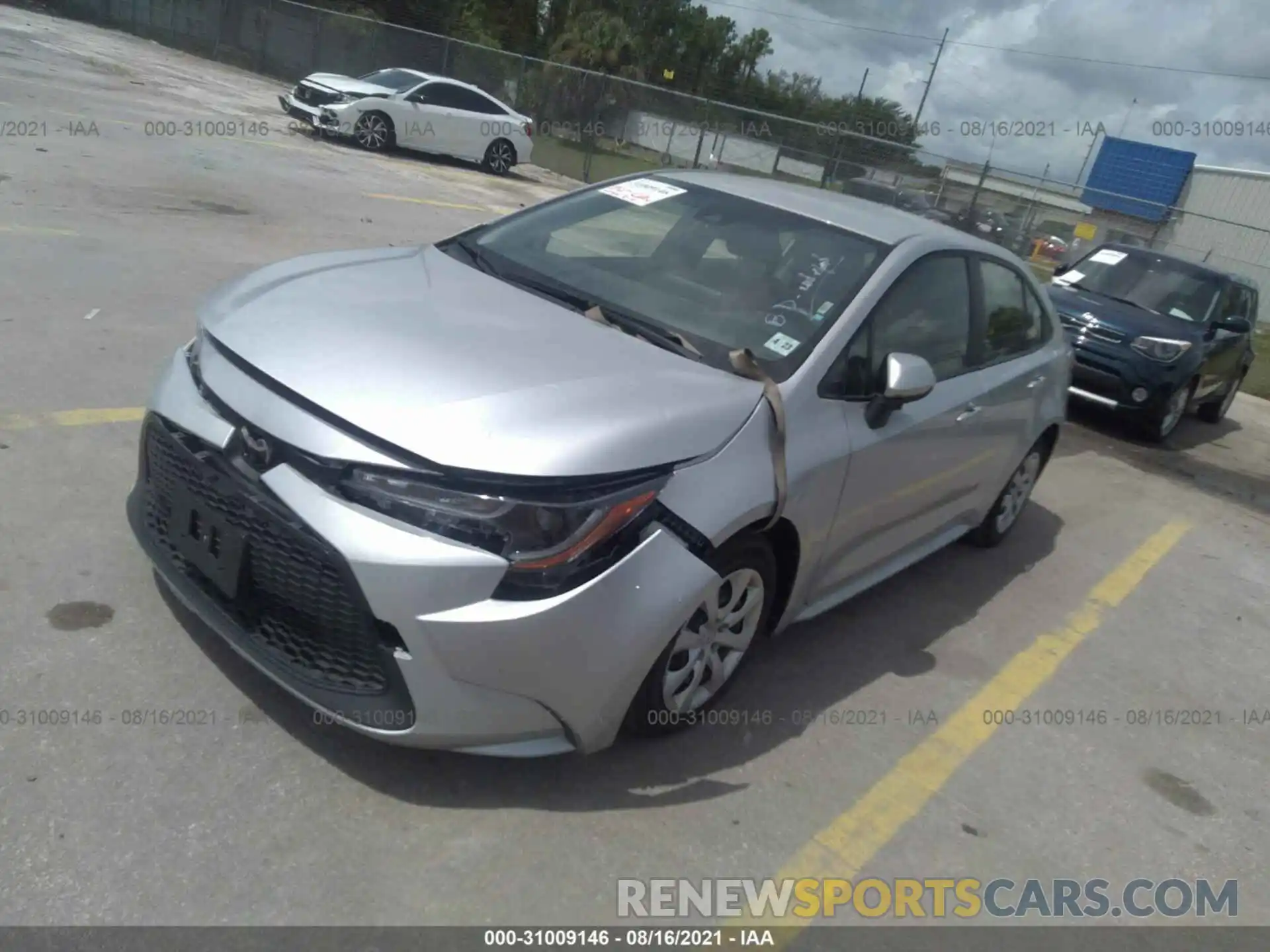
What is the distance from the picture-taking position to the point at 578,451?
2824 mm

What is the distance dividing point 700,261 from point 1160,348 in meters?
7.05

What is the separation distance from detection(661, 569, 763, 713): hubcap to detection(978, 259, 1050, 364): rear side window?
6.43 feet

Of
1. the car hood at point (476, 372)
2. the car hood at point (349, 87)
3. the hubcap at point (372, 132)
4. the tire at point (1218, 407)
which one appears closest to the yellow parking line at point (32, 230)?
the car hood at point (476, 372)

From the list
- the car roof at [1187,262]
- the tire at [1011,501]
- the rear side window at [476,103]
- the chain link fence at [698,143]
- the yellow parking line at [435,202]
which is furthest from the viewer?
the chain link fence at [698,143]

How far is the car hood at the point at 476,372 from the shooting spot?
281 cm

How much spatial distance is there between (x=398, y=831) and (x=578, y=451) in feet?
3.68

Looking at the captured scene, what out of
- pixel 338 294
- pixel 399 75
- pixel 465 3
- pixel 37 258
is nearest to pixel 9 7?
pixel 399 75

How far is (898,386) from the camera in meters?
3.69

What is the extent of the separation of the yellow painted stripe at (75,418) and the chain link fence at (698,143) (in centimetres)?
1814

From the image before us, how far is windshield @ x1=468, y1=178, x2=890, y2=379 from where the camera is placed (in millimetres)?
3801

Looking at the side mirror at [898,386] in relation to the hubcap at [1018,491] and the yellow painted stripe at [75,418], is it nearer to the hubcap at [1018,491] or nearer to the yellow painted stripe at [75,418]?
the hubcap at [1018,491]

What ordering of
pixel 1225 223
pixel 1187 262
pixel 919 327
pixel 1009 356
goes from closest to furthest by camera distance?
pixel 919 327
pixel 1009 356
pixel 1187 262
pixel 1225 223

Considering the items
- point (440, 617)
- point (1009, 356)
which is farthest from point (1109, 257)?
point (440, 617)

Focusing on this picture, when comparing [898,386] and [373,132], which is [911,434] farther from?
[373,132]
